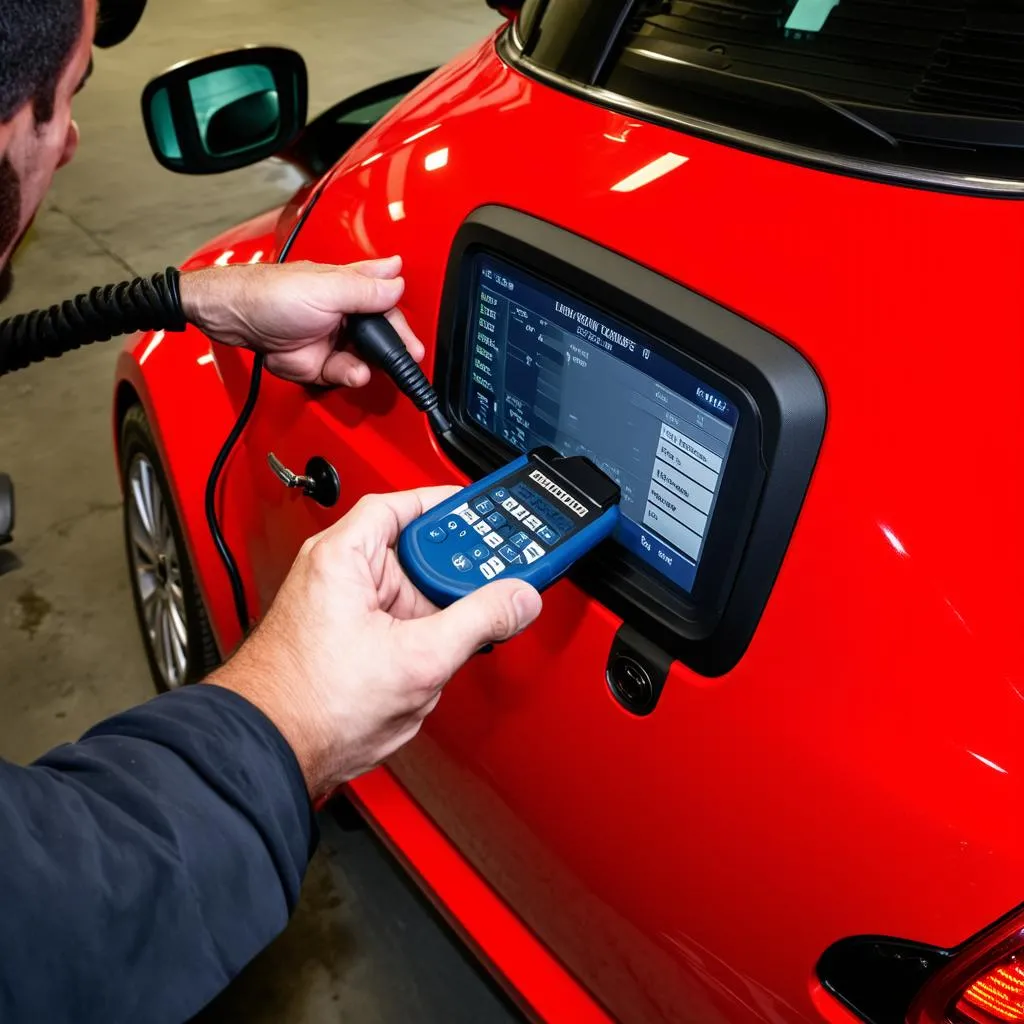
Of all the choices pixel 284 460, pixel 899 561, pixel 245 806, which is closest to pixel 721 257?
pixel 899 561

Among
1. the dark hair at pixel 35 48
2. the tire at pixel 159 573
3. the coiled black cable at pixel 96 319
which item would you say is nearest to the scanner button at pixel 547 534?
the dark hair at pixel 35 48

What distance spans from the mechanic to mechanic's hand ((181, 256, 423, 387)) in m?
0.27

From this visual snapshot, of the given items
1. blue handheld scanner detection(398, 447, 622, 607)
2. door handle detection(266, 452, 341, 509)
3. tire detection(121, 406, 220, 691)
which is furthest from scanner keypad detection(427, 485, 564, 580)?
tire detection(121, 406, 220, 691)

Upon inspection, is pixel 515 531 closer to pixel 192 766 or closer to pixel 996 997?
pixel 192 766

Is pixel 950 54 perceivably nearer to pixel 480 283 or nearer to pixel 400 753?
pixel 480 283

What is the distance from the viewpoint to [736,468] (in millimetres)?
715

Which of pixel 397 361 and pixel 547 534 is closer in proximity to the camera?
pixel 547 534

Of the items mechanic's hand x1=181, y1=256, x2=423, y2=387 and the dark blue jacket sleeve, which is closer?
the dark blue jacket sleeve

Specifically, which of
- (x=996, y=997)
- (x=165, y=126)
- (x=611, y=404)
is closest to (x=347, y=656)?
(x=611, y=404)

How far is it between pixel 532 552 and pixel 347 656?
18 cm

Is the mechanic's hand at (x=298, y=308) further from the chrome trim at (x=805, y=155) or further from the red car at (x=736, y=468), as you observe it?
the chrome trim at (x=805, y=155)

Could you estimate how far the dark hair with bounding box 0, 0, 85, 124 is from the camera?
613mm

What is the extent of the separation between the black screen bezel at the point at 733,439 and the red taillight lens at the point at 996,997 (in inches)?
10.6

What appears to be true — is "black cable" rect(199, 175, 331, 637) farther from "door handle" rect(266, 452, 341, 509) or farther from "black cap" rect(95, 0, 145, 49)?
"black cap" rect(95, 0, 145, 49)
